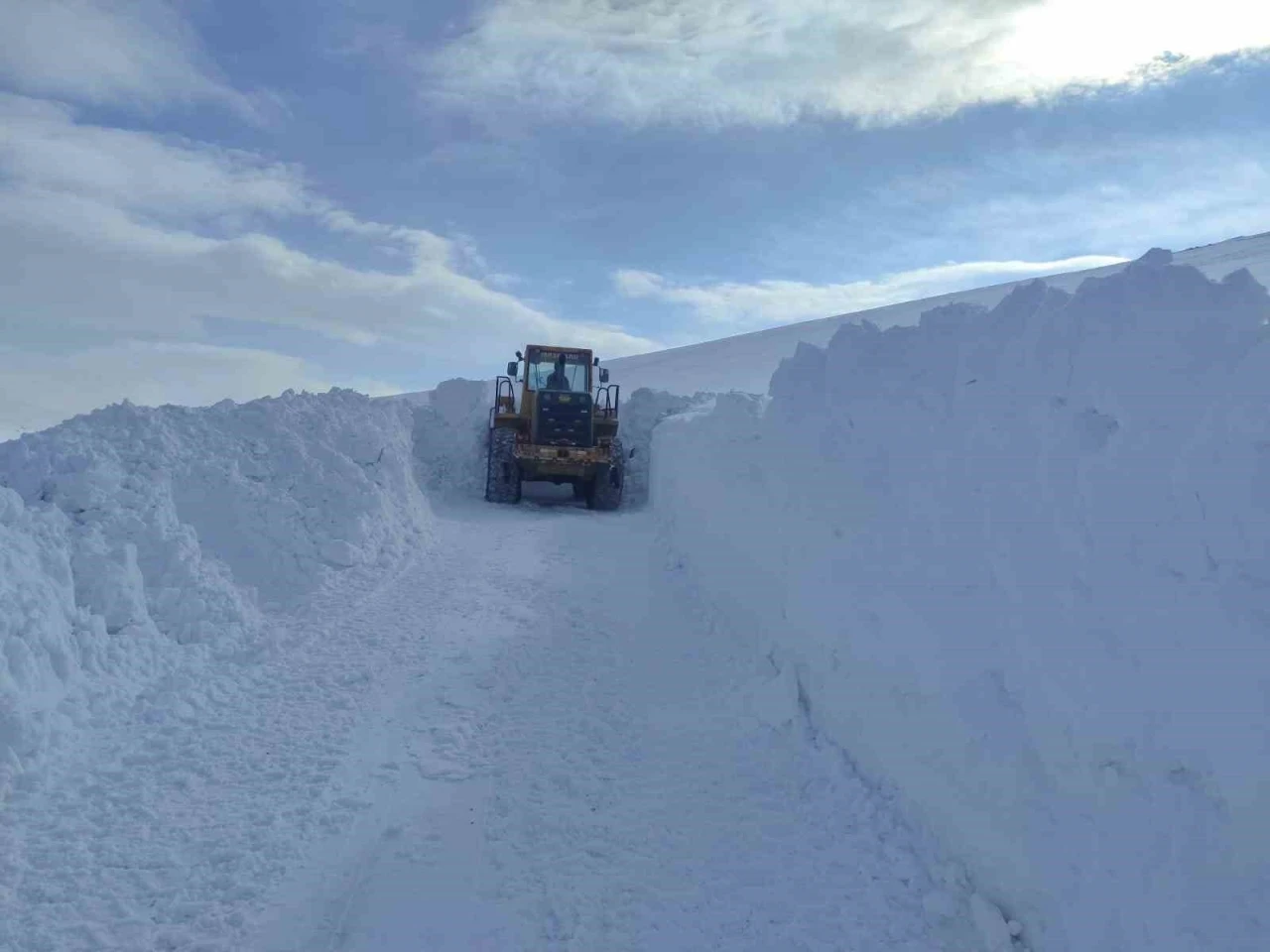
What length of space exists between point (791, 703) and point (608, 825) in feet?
5.88

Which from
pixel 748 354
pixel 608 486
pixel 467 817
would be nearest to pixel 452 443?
pixel 608 486

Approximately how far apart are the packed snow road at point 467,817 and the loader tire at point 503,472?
943 cm

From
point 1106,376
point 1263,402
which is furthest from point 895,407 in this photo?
point 1263,402

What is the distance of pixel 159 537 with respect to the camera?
294 inches

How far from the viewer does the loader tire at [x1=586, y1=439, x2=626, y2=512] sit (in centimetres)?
1722

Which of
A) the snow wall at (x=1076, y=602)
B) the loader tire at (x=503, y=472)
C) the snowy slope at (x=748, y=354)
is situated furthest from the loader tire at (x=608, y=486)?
the snowy slope at (x=748, y=354)

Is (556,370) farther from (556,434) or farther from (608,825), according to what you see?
(608,825)

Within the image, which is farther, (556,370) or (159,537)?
(556,370)

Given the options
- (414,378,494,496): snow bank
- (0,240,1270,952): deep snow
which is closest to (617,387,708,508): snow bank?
(414,378,494,496): snow bank

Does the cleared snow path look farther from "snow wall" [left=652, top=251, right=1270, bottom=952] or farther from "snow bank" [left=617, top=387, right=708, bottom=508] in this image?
"snow bank" [left=617, top=387, right=708, bottom=508]

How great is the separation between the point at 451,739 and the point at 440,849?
4.24 feet

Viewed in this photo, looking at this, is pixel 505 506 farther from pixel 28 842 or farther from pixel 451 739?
pixel 28 842

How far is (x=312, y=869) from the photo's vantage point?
4254 mm

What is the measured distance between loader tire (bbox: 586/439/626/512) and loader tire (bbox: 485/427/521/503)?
1451 millimetres
